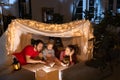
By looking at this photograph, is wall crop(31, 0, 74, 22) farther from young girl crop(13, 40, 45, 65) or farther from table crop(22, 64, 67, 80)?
table crop(22, 64, 67, 80)

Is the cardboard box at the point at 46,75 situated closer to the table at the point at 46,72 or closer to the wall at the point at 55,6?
the table at the point at 46,72

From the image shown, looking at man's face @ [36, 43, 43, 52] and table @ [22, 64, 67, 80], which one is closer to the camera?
table @ [22, 64, 67, 80]

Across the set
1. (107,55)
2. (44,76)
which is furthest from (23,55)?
(107,55)

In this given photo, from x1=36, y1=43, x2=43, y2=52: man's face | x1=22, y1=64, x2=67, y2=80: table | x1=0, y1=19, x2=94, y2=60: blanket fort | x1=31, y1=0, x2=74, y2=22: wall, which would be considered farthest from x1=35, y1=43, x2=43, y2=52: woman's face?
x1=31, y1=0, x2=74, y2=22: wall

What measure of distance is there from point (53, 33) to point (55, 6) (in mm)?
3263

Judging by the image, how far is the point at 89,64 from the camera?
233 centimetres

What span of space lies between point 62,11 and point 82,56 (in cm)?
326

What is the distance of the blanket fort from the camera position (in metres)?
2.35

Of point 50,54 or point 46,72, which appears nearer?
point 46,72

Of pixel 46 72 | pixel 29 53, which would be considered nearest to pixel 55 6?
pixel 29 53

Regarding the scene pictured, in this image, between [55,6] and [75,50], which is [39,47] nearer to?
[75,50]

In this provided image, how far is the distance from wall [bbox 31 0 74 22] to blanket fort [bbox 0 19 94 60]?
120 inches

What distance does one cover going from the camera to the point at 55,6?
Result: 5605 millimetres

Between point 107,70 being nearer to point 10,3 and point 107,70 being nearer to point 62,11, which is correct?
point 62,11
